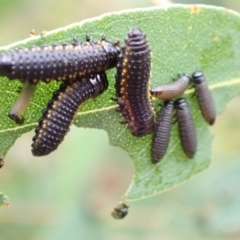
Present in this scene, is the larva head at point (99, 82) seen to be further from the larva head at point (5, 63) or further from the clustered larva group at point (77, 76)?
the larva head at point (5, 63)

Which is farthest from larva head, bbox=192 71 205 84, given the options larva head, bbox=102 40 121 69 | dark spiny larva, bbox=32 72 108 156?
dark spiny larva, bbox=32 72 108 156

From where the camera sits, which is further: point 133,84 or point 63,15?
point 63,15

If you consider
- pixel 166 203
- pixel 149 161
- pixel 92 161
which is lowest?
pixel 166 203

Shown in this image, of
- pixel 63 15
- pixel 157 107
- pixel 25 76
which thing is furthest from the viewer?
pixel 63 15

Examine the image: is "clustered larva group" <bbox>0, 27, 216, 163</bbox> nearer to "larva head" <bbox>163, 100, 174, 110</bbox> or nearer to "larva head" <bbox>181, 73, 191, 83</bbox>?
"larva head" <bbox>163, 100, 174, 110</bbox>

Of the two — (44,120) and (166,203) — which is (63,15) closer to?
(166,203)

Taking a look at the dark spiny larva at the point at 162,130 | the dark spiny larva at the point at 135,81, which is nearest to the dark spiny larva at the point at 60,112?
the dark spiny larva at the point at 135,81

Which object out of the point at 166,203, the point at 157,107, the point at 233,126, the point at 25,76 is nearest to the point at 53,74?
the point at 25,76
